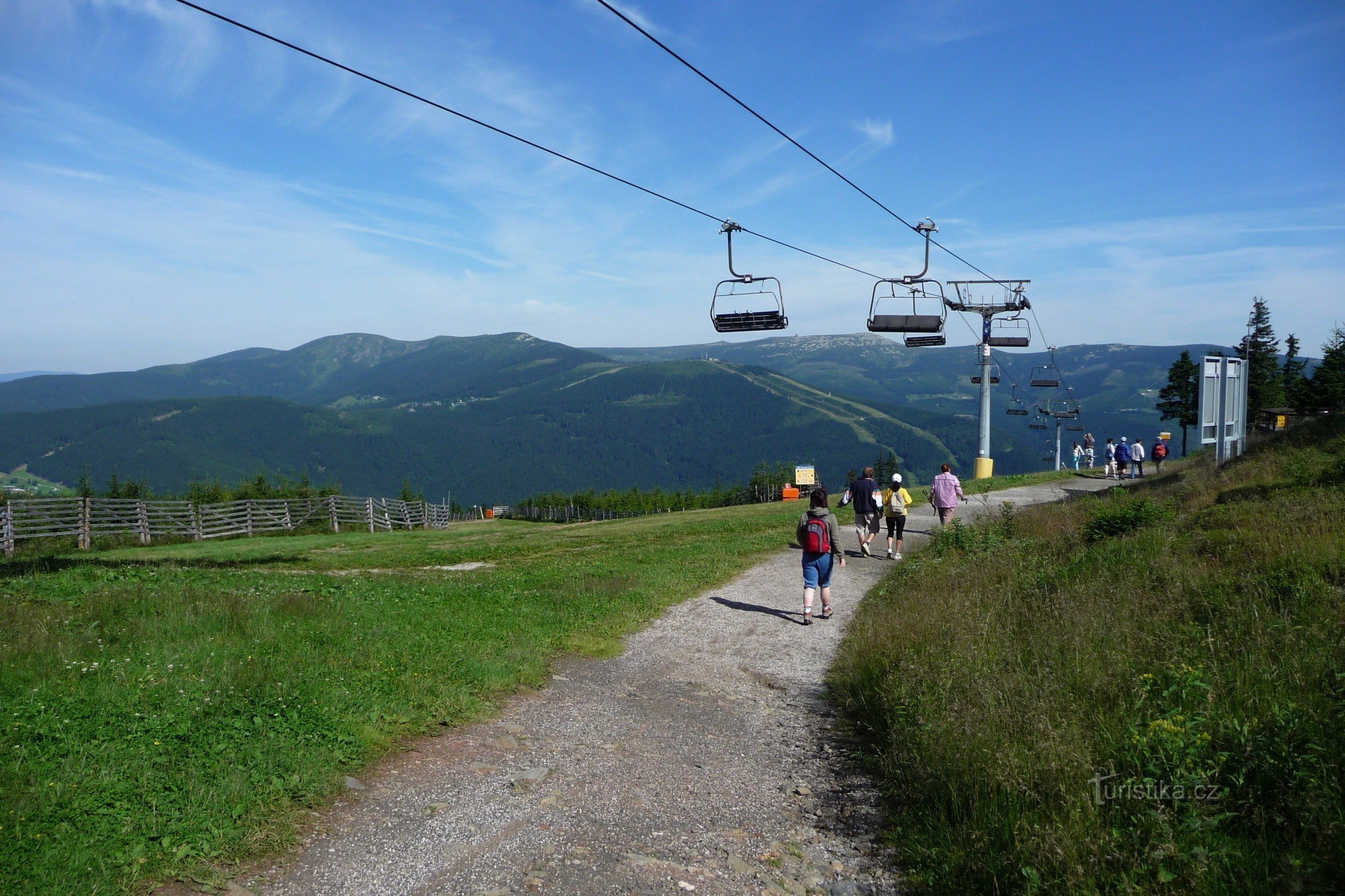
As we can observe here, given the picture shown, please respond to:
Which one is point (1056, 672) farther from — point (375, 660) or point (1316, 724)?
point (375, 660)

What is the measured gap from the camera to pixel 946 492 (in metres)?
20.3

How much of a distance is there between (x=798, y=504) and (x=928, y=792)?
34.3 meters

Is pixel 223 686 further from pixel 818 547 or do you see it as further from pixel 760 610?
pixel 760 610

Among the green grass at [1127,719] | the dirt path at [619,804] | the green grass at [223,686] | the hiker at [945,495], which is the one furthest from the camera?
the hiker at [945,495]

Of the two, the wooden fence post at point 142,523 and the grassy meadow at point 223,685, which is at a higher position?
the grassy meadow at point 223,685

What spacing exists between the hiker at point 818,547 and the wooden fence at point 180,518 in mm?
25008

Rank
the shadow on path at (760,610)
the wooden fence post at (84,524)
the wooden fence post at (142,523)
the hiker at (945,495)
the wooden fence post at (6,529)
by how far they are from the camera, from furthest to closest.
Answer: the wooden fence post at (142,523) → the wooden fence post at (84,524) → the wooden fence post at (6,529) → the hiker at (945,495) → the shadow on path at (760,610)

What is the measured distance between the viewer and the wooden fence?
29906 mm

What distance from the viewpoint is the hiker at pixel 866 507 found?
19.0 m

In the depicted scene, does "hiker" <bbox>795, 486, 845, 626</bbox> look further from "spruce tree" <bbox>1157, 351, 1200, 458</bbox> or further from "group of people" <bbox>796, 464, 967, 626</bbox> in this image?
"spruce tree" <bbox>1157, 351, 1200, 458</bbox>

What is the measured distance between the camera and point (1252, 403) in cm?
7594

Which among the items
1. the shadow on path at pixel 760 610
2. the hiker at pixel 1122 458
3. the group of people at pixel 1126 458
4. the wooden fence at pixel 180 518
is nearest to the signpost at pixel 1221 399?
the shadow on path at pixel 760 610

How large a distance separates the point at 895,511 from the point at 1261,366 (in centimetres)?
7677

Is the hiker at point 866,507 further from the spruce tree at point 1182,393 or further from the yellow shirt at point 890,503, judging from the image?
the spruce tree at point 1182,393
